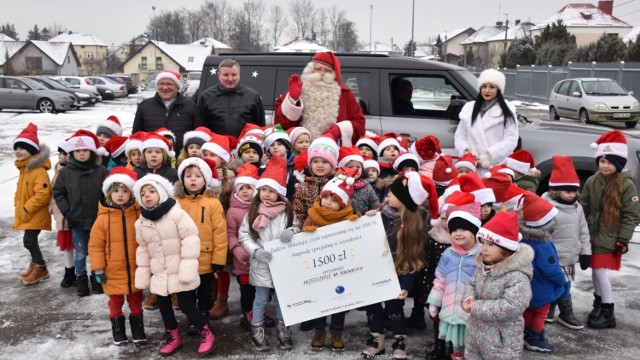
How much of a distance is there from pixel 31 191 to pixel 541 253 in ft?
15.0

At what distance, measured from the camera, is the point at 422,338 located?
413cm

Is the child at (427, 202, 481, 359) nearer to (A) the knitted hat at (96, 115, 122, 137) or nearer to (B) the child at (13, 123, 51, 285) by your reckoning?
(B) the child at (13, 123, 51, 285)

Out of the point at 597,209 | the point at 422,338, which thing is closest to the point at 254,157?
the point at 422,338

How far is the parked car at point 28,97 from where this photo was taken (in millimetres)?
24016

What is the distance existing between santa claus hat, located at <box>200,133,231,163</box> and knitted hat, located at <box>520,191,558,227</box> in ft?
8.16

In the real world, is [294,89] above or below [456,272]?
above

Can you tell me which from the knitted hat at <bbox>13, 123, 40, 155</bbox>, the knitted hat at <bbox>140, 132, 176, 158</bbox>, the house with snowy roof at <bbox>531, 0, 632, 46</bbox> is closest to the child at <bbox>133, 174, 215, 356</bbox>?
the knitted hat at <bbox>140, 132, 176, 158</bbox>

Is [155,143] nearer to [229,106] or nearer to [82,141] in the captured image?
[82,141]

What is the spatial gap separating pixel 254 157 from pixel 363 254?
4.80 ft

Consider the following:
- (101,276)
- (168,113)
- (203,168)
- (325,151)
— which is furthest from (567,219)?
(168,113)

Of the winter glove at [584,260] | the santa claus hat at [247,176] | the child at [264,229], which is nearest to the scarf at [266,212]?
the child at [264,229]

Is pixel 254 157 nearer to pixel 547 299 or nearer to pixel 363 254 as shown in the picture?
pixel 363 254

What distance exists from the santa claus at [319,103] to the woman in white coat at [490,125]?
1.18 metres

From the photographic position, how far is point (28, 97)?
2402cm
